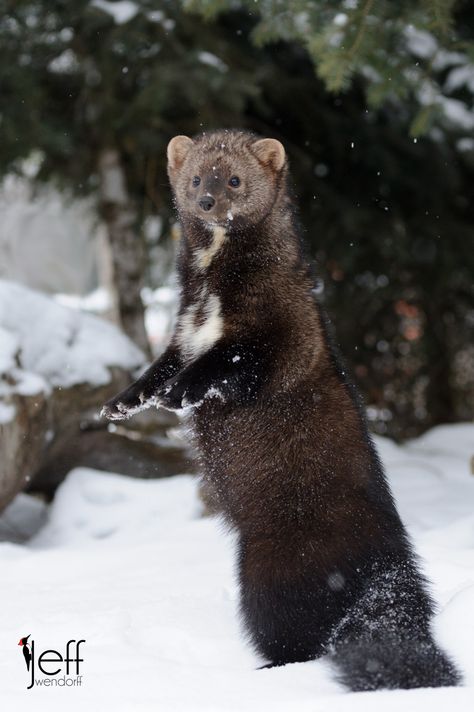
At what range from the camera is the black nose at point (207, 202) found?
3.94 metres

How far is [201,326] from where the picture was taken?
390 cm

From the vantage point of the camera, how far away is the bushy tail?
2.84m

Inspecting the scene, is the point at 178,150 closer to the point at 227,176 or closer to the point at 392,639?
the point at 227,176

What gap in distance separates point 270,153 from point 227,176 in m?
0.24

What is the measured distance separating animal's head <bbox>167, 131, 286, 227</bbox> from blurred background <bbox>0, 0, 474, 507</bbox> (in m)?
0.47

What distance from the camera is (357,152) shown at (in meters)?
8.72

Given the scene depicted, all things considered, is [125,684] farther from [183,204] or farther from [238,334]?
[183,204]

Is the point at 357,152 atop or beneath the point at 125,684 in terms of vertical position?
beneath

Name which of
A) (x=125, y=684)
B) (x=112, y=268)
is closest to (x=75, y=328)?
(x=112, y=268)

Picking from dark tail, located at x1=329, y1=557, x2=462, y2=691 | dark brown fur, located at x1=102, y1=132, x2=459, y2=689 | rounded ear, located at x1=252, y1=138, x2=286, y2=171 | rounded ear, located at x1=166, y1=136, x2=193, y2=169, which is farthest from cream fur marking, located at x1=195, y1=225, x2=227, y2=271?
dark tail, located at x1=329, y1=557, x2=462, y2=691

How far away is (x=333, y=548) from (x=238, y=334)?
2.96 ft

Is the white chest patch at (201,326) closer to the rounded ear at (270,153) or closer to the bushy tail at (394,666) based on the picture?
the rounded ear at (270,153)

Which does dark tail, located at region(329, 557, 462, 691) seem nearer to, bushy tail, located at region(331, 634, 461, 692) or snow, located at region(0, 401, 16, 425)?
bushy tail, located at region(331, 634, 461, 692)

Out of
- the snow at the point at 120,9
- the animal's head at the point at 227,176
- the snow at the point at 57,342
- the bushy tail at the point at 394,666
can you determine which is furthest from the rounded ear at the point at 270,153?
the snow at the point at 120,9
